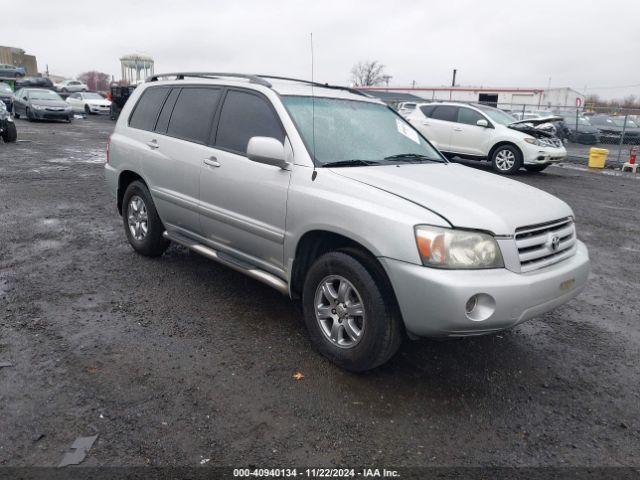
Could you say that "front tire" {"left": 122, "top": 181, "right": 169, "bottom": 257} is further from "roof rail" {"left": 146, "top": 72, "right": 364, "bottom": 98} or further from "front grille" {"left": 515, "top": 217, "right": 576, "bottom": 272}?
"front grille" {"left": 515, "top": 217, "right": 576, "bottom": 272}

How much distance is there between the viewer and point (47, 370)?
10.8ft

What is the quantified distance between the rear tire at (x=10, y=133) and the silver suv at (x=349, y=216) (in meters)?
12.6

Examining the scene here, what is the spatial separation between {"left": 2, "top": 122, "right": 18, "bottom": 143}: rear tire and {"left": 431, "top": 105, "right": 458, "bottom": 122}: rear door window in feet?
39.9

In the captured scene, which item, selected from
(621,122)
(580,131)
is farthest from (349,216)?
(621,122)

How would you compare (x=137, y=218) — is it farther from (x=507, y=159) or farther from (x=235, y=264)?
(x=507, y=159)

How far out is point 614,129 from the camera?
78.4ft

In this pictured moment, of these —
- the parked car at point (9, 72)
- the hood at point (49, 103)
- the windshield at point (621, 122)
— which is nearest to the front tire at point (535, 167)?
the windshield at point (621, 122)

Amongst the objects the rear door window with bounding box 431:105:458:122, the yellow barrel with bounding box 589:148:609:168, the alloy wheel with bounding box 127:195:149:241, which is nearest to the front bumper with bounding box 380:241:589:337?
the alloy wheel with bounding box 127:195:149:241

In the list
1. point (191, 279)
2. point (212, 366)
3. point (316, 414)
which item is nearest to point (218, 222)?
point (191, 279)

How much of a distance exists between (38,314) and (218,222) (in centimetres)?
158

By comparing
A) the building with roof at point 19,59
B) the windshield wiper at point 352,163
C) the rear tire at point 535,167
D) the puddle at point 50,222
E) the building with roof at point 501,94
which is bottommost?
the puddle at point 50,222

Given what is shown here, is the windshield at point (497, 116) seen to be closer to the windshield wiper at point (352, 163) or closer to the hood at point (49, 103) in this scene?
the windshield wiper at point (352, 163)

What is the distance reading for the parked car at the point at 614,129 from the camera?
2296 cm

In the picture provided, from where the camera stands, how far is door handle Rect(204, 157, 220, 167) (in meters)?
4.23
